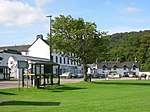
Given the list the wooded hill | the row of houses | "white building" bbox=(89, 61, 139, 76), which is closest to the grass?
the row of houses

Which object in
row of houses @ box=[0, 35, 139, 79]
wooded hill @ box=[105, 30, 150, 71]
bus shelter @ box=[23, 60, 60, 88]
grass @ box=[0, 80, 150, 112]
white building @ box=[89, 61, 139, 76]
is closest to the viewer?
grass @ box=[0, 80, 150, 112]

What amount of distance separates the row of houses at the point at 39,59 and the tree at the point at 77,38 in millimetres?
4449

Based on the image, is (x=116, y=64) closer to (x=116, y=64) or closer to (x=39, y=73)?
(x=116, y=64)

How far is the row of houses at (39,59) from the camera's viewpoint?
75125 mm

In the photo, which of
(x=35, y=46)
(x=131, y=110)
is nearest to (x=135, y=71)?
(x=35, y=46)

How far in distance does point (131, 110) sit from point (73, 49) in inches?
1680

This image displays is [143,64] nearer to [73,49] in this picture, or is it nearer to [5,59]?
[5,59]

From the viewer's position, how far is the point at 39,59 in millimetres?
89125

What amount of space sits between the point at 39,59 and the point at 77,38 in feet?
110

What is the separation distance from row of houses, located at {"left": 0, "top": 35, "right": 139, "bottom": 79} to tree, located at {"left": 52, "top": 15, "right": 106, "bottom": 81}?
175 inches

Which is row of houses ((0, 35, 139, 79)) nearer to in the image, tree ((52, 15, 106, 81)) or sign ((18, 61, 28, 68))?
tree ((52, 15, 106, 81))

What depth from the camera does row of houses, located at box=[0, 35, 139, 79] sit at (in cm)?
7512

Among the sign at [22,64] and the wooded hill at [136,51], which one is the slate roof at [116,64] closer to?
the wooded hill at [136,51]

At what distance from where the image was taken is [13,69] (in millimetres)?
76125
